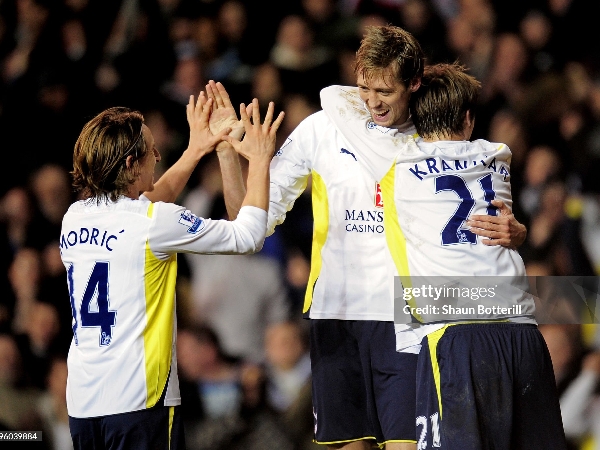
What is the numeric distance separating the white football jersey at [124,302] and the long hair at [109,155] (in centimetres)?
7

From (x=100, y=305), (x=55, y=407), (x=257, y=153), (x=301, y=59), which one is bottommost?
(x=55, y=407)

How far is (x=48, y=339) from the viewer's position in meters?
5.08

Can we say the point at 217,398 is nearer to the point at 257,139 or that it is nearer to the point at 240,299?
the point at 240,299

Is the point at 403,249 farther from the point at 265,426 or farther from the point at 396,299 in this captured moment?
the point at 265,426

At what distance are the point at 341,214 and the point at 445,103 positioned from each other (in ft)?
2.08

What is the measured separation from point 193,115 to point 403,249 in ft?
3.45

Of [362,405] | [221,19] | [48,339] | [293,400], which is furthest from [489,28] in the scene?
[48,339]

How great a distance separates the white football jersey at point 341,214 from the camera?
3127 millimetres

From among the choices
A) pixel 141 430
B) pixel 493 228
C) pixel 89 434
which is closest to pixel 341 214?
pixel 493 228

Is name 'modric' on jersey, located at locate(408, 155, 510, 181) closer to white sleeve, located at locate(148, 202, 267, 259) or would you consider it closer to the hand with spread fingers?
white sleeve, located at locate(148, 202, 267, 259)

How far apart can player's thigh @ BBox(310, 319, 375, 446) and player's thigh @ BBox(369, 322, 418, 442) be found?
0.29ft

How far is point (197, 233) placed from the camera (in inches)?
104

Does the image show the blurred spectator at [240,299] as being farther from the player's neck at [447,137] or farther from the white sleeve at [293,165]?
the player's neck at [447,137]

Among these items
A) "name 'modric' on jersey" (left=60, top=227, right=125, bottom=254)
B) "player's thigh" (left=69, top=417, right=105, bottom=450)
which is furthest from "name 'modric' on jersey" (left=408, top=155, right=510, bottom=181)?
"player's thigh" (left=69, top=417, right=105, bottom=450)
